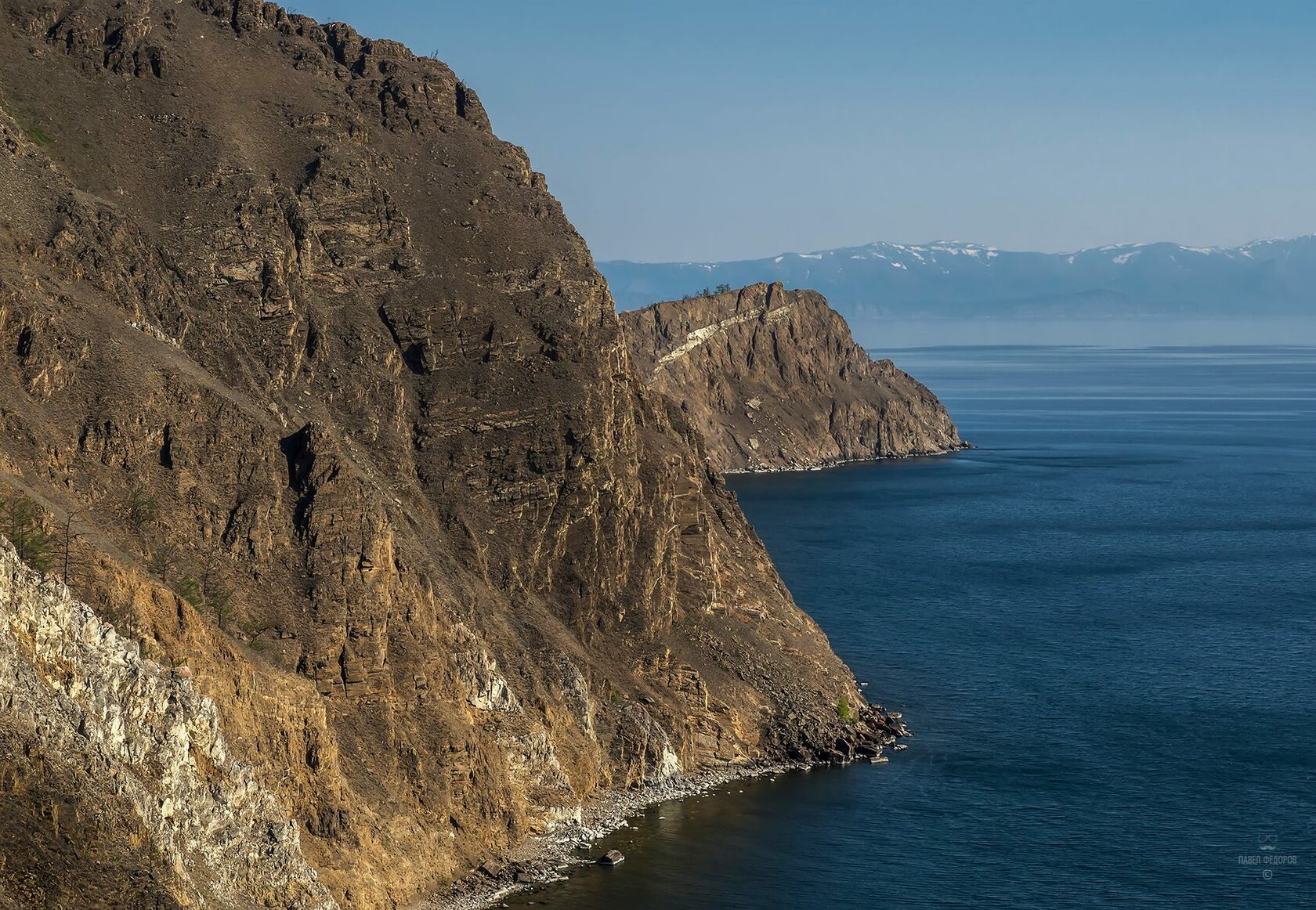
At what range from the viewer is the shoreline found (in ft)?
258

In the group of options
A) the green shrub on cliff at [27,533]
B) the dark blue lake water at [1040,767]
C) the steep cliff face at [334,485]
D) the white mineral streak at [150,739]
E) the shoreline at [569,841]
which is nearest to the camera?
the white mineral streak at [150,739]

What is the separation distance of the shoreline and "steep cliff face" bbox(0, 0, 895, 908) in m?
1.05

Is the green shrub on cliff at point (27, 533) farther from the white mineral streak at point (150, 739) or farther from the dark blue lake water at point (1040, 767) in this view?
the dark blue lake water at point (1040, 767)

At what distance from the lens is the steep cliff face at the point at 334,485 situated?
6981 centimetres

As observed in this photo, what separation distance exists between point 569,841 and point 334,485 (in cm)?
2167

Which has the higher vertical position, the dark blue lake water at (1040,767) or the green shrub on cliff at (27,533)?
the green shrub on cliff at (27,533)

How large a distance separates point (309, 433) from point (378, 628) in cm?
1066

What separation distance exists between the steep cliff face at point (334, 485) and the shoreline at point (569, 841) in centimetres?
105

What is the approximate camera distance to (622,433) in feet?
359

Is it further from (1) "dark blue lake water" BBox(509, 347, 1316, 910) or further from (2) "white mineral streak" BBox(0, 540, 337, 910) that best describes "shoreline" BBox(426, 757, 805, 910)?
(2) "white mineral streak" BBox(0, 540, 337, 910)

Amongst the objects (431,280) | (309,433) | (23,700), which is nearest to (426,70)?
(431,280)

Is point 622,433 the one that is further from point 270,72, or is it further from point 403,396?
point 270,72

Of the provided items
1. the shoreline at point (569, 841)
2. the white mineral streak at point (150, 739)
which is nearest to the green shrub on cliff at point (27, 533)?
the white mineral streak at point (150, 739)

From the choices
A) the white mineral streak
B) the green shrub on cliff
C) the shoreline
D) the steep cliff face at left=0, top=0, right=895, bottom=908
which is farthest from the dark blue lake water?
the green shrub on cliff
